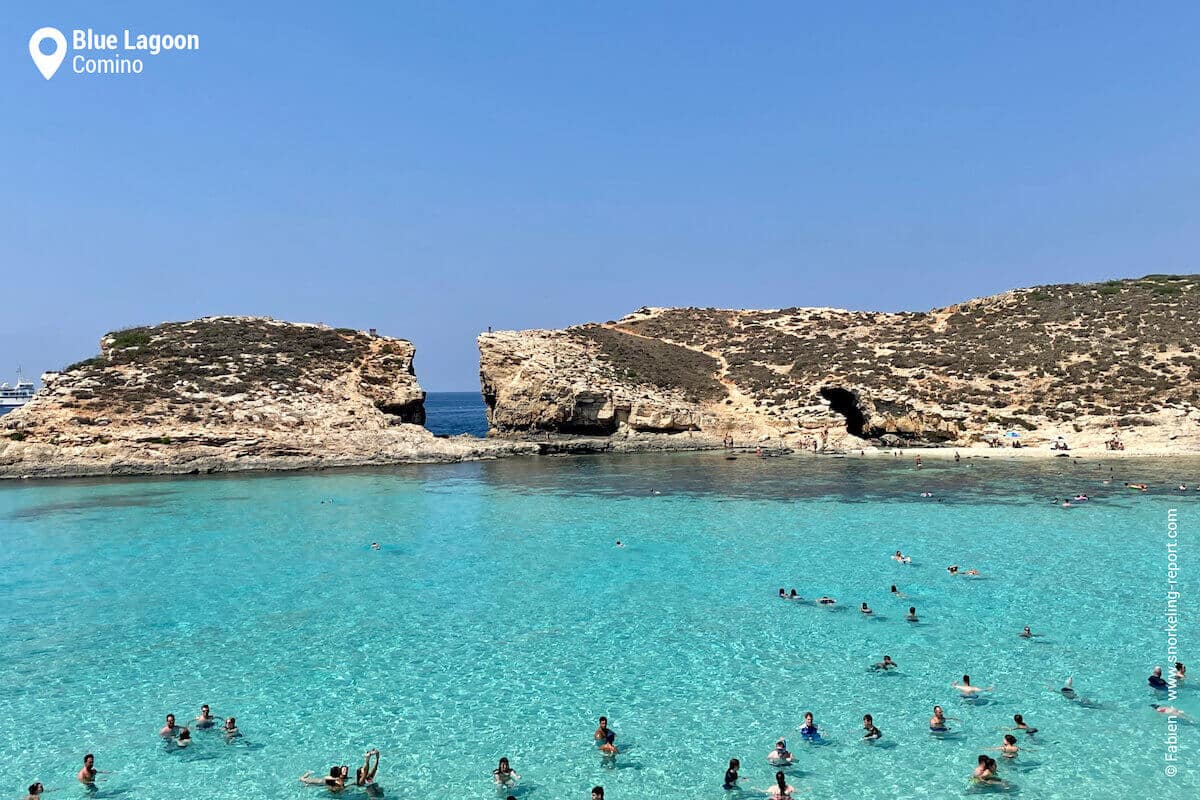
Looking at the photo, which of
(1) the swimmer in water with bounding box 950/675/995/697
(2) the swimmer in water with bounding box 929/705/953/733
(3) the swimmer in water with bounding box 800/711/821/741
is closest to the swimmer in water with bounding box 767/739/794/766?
(3) the swimmer in water with bounding box 800/711/821/741

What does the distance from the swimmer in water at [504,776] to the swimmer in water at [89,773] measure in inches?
262

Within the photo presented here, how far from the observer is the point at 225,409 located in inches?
2051

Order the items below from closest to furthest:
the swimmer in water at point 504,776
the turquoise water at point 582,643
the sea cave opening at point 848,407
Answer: the swimmer in water at point 504,776
the turquoise water at point 582,643
the sea cave opening at point 848,407

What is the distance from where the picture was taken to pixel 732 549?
27172 mm

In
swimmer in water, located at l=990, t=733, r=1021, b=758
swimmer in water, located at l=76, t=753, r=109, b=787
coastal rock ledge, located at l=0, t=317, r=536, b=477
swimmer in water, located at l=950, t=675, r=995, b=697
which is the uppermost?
coastal rock ledge, located at l=0, t=317, r=536, b=477

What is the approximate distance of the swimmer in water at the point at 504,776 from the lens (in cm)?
1171

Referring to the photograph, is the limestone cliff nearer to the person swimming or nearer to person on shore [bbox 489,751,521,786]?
the person swimming

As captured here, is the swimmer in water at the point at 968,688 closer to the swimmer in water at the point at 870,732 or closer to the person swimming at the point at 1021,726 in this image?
the person swimming at the point at 1021,726

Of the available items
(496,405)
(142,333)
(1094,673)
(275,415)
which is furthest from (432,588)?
(142,333)

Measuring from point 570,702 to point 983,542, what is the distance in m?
19.8

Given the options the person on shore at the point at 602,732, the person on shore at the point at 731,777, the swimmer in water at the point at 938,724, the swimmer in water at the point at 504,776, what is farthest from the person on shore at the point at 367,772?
the swimmer in water at the point at 938,724

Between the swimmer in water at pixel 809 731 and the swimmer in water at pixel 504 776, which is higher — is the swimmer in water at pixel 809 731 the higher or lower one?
the higher one

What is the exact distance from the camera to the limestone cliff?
186 ft

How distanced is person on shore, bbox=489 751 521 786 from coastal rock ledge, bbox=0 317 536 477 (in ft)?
142
